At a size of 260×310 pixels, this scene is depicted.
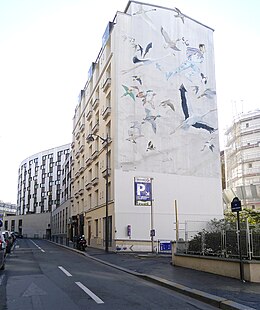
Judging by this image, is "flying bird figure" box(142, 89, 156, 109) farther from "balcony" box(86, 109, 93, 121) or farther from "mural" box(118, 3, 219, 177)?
"balcony" box(86, 109, 93, 121)

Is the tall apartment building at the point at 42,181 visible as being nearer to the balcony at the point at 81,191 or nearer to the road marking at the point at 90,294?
the balcony at the point at 81,191

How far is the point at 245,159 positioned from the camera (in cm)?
5388

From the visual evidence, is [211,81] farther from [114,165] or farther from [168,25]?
[114,165]

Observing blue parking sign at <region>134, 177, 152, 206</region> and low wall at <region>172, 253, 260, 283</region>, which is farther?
blue parking sign at <region>134, 177, 152, 206</region>

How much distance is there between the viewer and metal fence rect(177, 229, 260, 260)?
12.8m

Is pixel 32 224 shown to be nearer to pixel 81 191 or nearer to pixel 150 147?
pixel 81 191

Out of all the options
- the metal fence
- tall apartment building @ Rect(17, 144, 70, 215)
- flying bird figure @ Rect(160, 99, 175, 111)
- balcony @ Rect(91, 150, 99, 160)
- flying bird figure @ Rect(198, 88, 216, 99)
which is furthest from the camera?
tall apartment building @ Rect(17, 144, 70, 215)

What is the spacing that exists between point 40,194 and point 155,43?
242ft

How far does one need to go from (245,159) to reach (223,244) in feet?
137

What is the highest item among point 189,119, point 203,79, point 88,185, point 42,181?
point 203,79

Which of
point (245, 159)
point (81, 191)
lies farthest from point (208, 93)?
point (81, 191)

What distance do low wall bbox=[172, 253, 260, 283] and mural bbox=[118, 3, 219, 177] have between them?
17.9 m

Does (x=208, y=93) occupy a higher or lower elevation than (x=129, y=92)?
higher

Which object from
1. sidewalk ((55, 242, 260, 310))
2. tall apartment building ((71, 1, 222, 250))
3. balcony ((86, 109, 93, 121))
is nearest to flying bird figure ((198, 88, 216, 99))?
tall apartment building ((71, 1, 222, 250))
